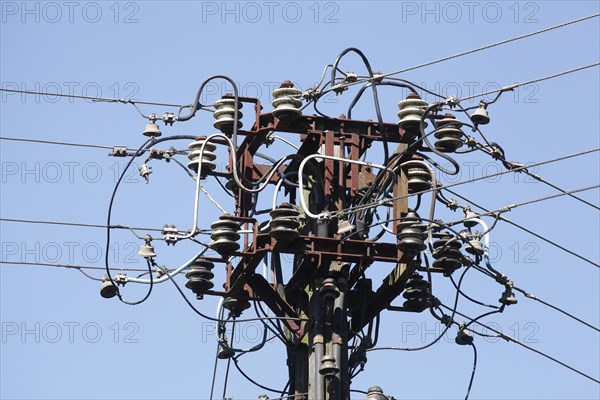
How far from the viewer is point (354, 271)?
23.4m

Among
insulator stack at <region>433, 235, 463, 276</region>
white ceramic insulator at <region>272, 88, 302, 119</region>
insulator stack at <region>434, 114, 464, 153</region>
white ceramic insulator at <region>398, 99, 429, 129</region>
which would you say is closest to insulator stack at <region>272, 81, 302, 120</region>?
white ceramic insulator at <region>272, 88, 302, 119</region>

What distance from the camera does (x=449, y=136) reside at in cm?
2345

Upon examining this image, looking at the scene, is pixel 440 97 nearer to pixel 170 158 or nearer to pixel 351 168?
pixel 351 168

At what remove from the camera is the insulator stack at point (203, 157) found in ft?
80.1

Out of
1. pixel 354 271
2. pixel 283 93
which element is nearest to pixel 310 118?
pixel 283 93

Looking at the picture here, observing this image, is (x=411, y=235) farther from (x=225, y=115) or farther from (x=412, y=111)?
(x=225, y=115)

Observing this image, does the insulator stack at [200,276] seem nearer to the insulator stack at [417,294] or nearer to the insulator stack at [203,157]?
the insulator stack at [203,157]

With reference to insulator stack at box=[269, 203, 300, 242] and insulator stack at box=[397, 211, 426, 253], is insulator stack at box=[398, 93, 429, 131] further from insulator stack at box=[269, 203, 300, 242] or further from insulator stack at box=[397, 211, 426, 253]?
insulator stack at box=[269, 203, 300, 242]

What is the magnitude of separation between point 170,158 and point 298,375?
377 centimetres

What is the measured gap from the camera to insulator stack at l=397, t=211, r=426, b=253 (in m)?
22.6

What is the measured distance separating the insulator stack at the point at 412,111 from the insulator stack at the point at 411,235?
126 cm

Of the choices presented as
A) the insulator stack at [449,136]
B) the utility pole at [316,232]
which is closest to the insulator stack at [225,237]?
the utility pole at [316,232]

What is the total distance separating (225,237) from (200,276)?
1012 millimetres

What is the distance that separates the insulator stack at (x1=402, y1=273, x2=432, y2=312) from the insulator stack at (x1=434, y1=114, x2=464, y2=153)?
1.80m
